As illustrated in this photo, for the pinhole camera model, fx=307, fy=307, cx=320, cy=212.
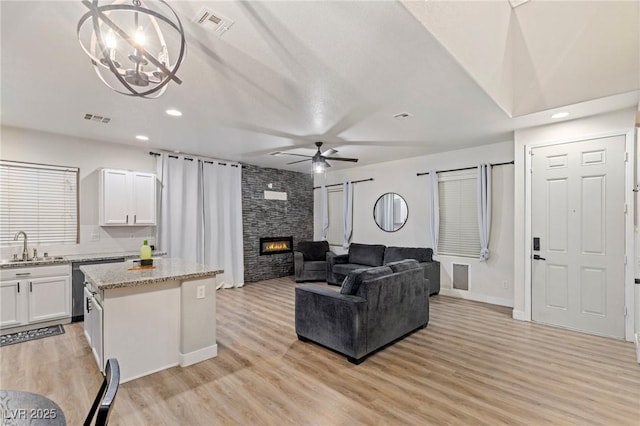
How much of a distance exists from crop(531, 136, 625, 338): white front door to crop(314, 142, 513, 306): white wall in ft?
2.81

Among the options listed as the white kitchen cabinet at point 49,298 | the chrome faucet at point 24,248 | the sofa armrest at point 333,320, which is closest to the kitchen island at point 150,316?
the sofa armrest at point 333,320

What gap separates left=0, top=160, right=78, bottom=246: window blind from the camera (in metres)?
4.31

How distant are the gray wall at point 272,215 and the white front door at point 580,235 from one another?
5.33 metres

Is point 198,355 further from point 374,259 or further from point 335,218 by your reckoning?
point 335,218

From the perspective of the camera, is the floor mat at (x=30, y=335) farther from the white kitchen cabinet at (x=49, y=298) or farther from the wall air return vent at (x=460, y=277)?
the wall air return vent at (x=460, y=277)

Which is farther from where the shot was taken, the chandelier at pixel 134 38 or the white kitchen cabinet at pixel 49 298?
the white kitchen cabinet at pixel 49 298

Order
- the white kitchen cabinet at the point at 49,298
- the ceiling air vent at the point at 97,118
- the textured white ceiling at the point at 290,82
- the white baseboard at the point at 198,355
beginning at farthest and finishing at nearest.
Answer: the white kitchen cabinet at the point at 49,298 → the ceiling air vent at the point at 97,118 → the white baseboard at the point at 198,355 → the textured white ceiling at the point at 290,82

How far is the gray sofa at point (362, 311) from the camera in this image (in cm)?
312

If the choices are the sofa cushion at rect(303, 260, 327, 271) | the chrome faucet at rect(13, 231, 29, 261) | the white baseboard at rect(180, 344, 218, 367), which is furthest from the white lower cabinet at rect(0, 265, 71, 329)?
the sofa cushion at rect(303, 260, 327, 271)

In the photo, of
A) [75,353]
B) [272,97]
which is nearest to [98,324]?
[75,353]

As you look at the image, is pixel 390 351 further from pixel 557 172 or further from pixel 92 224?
pixel 92 224

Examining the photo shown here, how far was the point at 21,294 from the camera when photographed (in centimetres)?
392

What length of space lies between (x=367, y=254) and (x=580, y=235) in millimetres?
3676

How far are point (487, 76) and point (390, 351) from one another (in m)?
3.08
